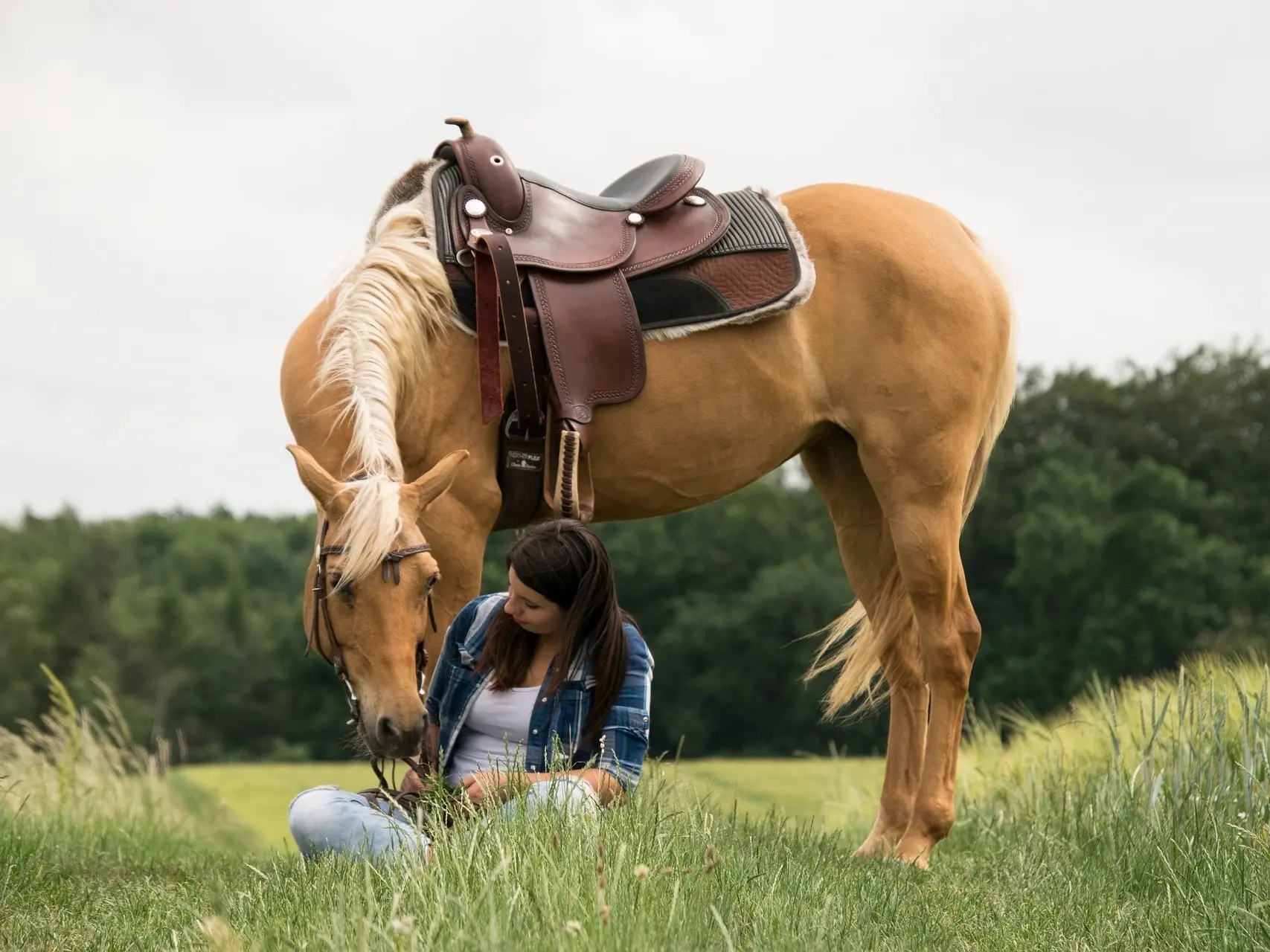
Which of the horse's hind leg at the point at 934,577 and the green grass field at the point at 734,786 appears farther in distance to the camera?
the green grass field at the point at 734,786

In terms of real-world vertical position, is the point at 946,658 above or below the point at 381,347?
below

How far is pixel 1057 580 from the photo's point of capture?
33.1 meters

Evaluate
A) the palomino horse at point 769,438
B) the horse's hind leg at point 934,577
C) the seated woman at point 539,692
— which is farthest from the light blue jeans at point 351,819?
the horse's hind leg at point 934,577

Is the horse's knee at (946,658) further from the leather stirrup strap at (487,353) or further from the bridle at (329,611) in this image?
the bridle at (329,611)

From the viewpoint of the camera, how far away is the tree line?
103ft

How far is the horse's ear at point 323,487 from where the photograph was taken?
3482mm

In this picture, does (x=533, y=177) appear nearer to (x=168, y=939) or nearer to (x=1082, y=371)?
(x=168, y=939)

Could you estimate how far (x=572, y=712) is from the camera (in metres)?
3.55

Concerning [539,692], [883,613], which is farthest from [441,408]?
[883,613]

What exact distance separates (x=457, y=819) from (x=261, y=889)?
477mm

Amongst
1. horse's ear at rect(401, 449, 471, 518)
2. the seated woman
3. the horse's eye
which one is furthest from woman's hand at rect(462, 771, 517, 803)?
horse's ear at rect(401, 449, 471, 518)

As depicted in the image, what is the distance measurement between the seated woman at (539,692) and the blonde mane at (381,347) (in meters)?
0.40

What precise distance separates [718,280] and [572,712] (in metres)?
1.62

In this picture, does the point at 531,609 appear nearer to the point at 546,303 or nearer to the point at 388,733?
the point at 388,733
